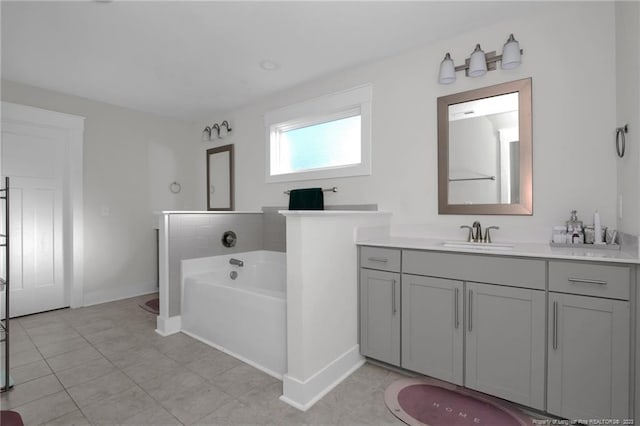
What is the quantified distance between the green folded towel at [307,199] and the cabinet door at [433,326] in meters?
1.27

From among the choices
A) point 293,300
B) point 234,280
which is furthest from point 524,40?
point 234,280

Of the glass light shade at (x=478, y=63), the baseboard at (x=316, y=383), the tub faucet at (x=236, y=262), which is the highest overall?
the glass light shade at (x=478, y=63)

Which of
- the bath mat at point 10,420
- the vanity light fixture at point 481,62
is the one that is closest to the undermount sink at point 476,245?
the vanity light fixture at point 481,62

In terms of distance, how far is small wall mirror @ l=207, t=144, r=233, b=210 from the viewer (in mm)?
3963

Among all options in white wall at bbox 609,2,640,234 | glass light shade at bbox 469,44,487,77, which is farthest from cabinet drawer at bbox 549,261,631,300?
glass light shade at bbox 469,44,487,77

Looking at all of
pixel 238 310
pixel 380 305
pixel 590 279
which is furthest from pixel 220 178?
pixel 590 279

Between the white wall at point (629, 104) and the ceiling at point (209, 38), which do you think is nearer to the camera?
the white wall at point (629, 104)

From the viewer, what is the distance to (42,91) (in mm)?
3236

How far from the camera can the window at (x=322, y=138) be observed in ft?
9.16

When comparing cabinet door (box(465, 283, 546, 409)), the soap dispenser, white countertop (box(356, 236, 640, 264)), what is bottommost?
cabinet door (box(465, 283, 546, 409))

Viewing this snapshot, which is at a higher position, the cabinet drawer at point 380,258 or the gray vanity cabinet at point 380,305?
the cabinet drawer at point 380,258

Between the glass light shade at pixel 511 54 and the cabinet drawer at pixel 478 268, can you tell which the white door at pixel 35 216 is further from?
the glass light shade at pixel 511 54

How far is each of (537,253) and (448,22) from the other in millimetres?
1623

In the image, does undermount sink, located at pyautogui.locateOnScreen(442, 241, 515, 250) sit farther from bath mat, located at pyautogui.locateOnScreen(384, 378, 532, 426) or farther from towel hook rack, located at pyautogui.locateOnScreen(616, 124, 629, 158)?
bath mat, located at pyautogui.locateOnScreen(384, 378, 532, 426)
